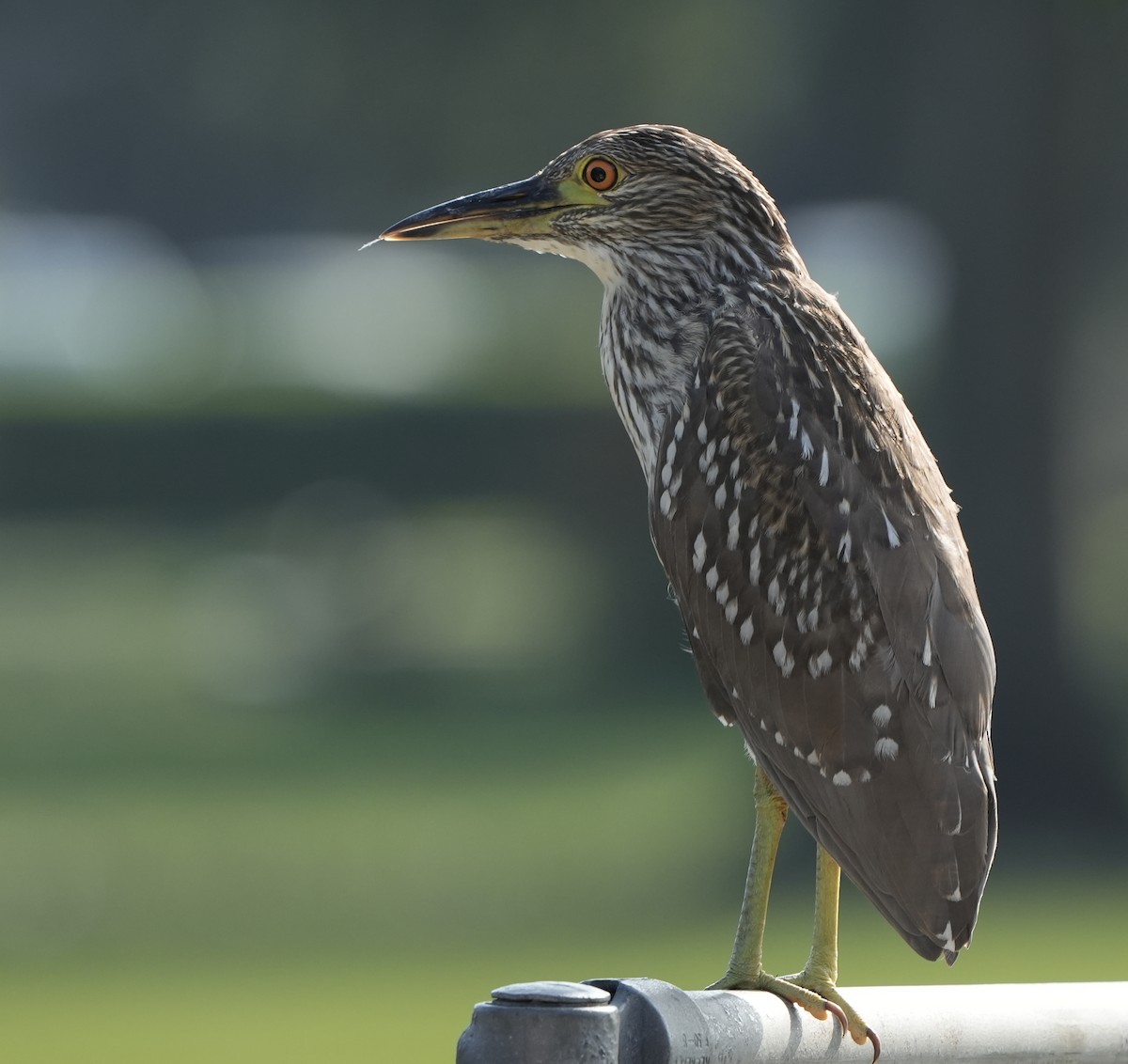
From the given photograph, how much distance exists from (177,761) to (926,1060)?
13.2m

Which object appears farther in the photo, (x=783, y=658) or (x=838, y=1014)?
(x=783, y=658)

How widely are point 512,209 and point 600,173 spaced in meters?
0.20

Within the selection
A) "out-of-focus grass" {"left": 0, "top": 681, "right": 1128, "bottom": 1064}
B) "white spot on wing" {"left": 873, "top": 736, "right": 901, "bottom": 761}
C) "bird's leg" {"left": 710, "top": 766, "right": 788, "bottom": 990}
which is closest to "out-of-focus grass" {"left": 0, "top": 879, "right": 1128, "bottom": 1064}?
"out-of-focus grass" {"left": 0, "top": 681, "right": 1128, "bottom": 1064}

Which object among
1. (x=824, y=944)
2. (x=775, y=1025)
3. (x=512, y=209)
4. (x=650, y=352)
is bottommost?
(x=824, y=944)

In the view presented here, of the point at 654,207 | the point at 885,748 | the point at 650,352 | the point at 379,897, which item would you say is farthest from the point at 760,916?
the point at 379,897

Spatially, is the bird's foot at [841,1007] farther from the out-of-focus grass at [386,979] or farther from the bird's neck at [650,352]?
the out-of-focus grass at [386,979]

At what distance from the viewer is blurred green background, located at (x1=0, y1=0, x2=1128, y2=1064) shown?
11.3 metres

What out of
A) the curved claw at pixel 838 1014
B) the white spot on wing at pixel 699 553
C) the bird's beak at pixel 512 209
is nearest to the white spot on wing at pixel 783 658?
the white spot on wing at pixel 699 553

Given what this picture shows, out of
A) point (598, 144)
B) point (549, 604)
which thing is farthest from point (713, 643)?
point (549, 604)

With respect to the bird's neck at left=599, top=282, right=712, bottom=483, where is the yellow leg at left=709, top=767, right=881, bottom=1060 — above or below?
below

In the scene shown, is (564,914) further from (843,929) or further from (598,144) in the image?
(598,144)

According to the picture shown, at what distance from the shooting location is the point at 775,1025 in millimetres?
2967

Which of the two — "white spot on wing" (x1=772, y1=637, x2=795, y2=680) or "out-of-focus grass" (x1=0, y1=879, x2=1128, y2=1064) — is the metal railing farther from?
"out-of-focus grass" (x1=0, y1=879, x2=1128, y2=1064)

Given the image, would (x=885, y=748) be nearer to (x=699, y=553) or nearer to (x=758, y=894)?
(x=758, y=894)
